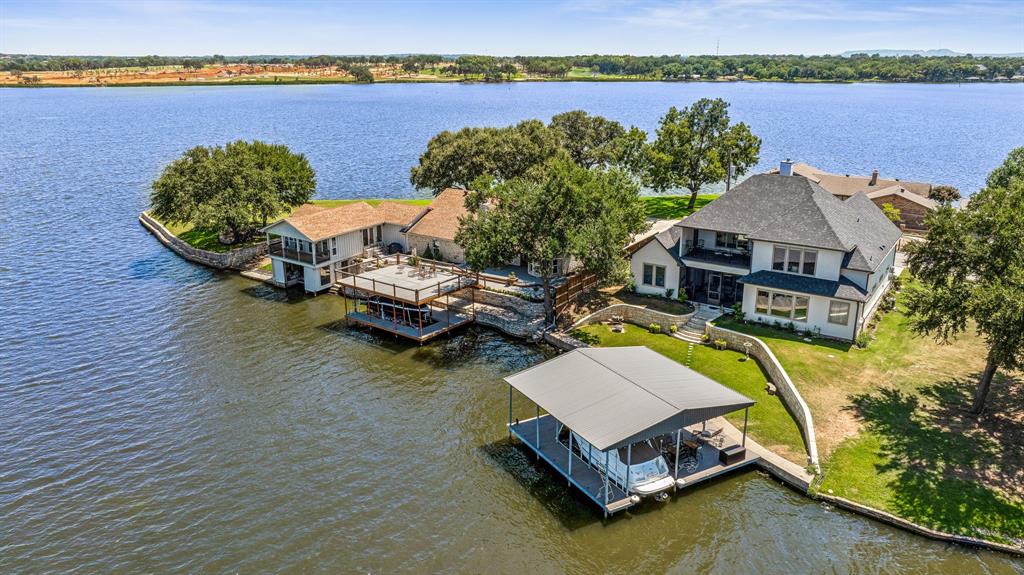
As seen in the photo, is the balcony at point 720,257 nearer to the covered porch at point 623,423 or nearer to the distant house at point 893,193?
the covered porch at point 623,423

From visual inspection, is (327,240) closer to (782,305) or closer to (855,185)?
(782,305)

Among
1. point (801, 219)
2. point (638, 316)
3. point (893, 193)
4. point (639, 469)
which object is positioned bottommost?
point (639, 469)

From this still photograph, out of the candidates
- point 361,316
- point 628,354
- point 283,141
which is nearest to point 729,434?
point 628,354

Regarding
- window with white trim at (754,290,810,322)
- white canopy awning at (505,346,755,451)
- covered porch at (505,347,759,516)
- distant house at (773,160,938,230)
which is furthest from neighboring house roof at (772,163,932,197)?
covered porch at (505,347,759,516)

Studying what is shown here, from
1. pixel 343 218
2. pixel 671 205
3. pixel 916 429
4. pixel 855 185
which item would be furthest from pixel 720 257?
pixel 855 185

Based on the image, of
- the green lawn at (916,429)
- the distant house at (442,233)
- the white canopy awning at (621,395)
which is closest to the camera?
the green lawn at (916,429)

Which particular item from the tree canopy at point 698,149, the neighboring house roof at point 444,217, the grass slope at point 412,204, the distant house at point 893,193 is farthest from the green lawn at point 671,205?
the neighboring house roof at point 444,217
